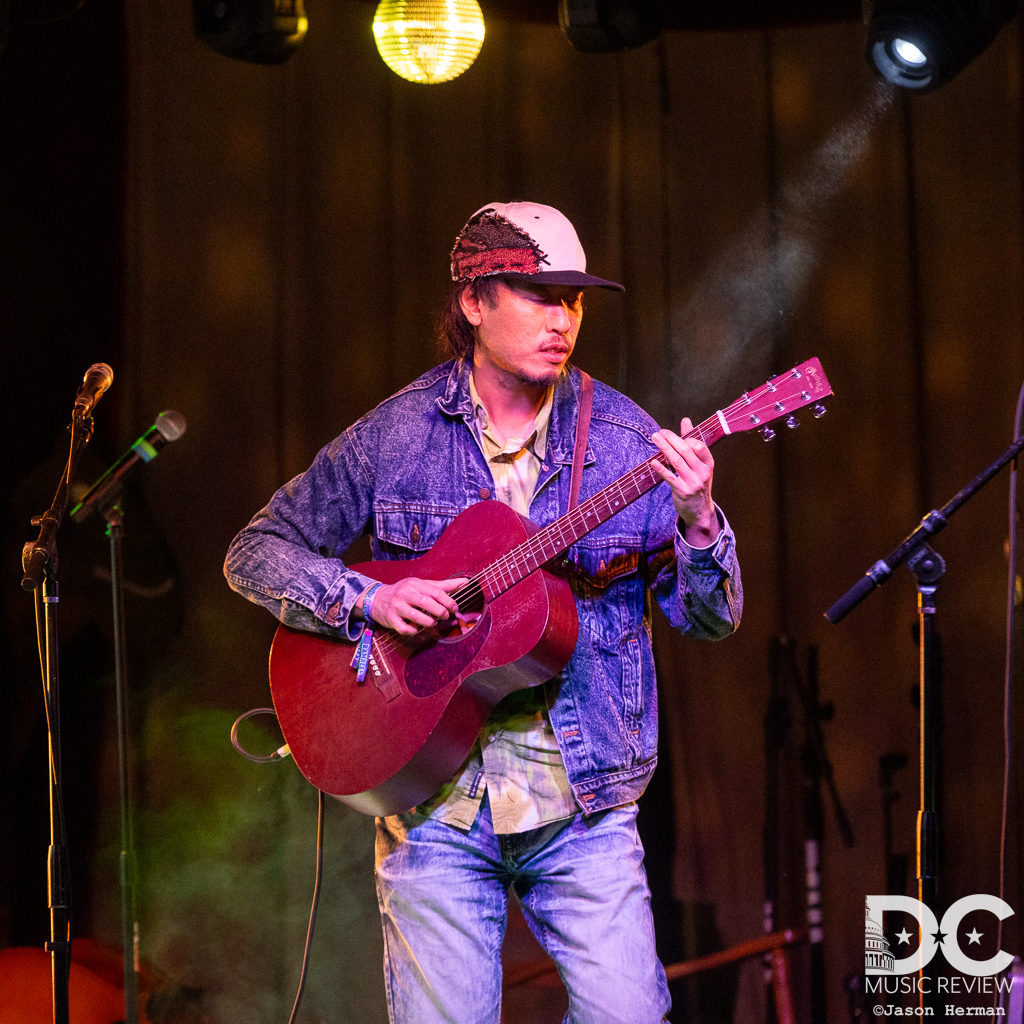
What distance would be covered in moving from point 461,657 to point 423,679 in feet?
0.38

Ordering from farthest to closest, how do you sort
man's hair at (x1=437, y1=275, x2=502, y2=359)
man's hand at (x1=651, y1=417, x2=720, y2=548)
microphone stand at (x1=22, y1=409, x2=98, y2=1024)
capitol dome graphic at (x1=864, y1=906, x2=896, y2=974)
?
1. capitol dome graphic at (x1=864, y1=906, x2=896, y2=974)
2. man's hair at (x1=437, y1=275, x2=502, y2=359)
3. microphone stand at (x1=22, y1=409, x2=98, y2=1024)
4. man's hand at (x1=651, y1=417, x2=720, y2=548)

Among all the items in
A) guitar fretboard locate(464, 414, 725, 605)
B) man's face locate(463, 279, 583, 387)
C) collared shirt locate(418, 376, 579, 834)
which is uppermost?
man's face locate(463, 279, 583, 387)

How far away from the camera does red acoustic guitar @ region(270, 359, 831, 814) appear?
264 centimetres

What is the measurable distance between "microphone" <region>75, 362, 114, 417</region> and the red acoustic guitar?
96cm

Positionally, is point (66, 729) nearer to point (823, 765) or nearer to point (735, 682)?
point (735, 682)

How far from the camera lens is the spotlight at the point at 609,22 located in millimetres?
3984

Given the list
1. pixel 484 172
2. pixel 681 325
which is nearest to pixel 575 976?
pixel 681 325

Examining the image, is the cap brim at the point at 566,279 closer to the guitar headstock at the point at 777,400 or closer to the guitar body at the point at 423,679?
the guitar headstock at the point at 777,400

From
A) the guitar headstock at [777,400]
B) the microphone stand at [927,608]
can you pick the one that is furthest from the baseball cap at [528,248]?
the microphone stand at [927,608]

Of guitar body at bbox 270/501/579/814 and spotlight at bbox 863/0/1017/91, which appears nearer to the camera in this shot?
guitar body at bbox 270/501/579/814

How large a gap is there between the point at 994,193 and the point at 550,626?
2.51m

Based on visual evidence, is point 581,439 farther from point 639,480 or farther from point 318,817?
point 318,817
